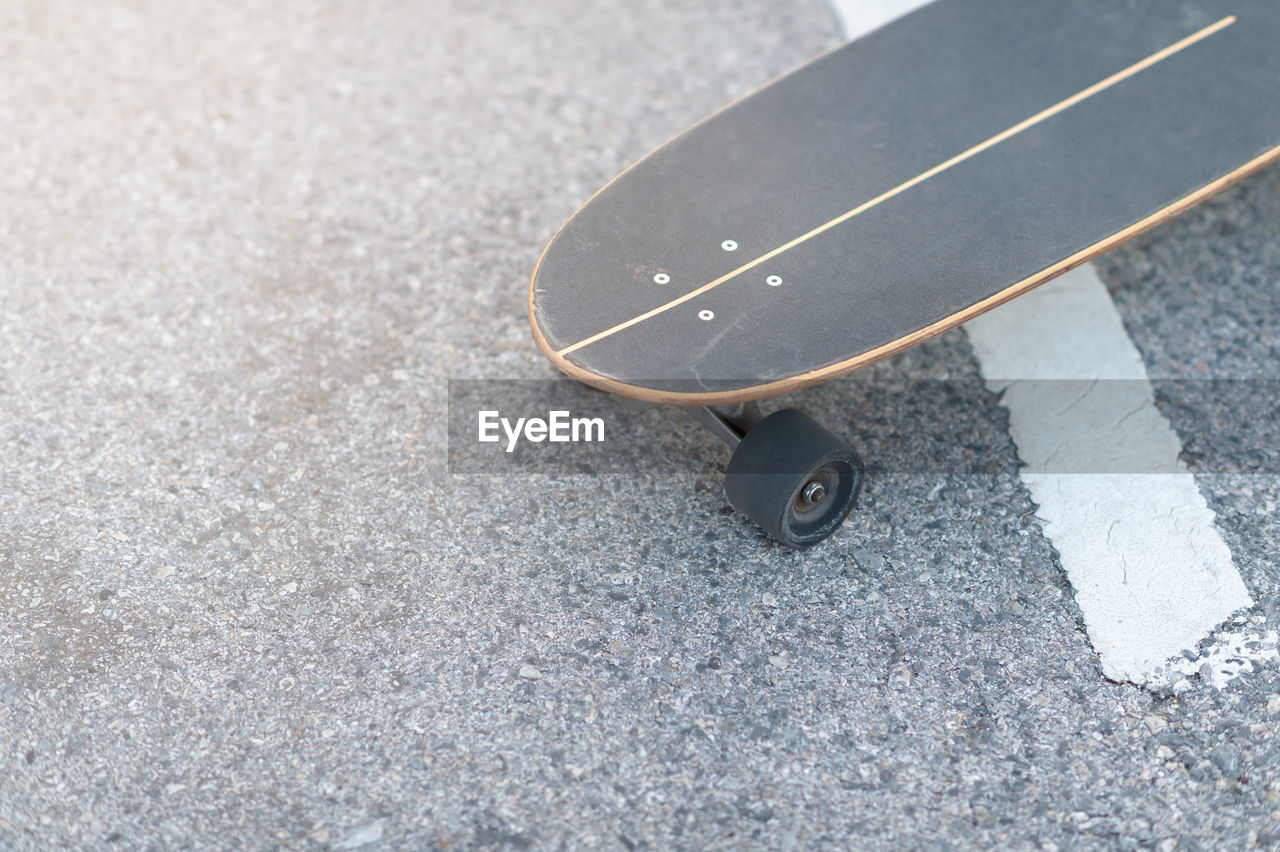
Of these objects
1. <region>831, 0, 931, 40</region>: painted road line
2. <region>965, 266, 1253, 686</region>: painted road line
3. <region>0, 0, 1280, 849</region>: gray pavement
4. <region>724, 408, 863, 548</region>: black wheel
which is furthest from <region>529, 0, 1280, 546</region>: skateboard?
<region>831, 0, 931, 40</region>: painted road line

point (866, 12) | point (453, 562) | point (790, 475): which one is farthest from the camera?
point (866, 12)

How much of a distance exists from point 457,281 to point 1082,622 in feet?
6.46

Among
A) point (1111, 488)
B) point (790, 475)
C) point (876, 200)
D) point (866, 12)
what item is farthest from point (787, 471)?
point (866, 12)

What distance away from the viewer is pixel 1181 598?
2.48 meters

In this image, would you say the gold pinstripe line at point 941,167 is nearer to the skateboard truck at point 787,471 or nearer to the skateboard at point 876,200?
the skateboard at point 876,200

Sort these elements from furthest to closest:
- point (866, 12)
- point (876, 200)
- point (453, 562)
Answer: point (866, 12)
point (876, 200)
point (453, 562)

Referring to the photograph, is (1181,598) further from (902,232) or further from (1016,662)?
(902,232)

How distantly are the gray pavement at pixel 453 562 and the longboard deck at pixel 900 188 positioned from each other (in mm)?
516

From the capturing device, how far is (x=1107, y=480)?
8.96ft

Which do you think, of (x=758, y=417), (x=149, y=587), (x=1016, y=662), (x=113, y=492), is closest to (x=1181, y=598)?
(x=1016, y=662)

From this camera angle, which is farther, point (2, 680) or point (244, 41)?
point (244, 41)

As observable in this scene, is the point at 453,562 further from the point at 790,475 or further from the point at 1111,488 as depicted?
the point at 1111,488

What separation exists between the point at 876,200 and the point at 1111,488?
3.11ft

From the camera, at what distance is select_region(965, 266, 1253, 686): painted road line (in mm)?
2447
